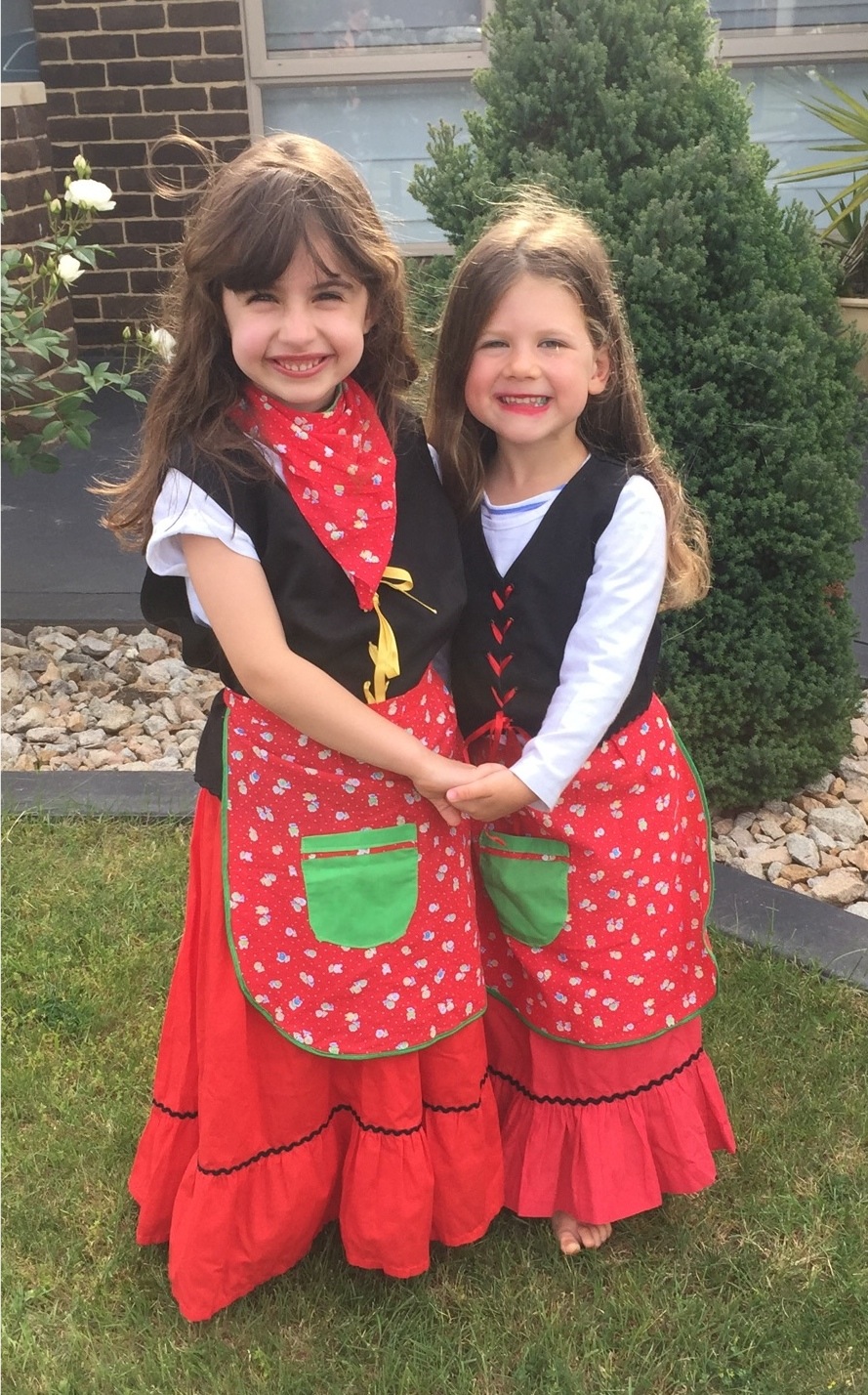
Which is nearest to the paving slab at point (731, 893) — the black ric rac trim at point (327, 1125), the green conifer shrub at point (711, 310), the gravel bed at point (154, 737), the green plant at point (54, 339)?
the gravel bed at point (154, 737)

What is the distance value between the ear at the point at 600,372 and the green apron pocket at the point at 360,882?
644 millimetres

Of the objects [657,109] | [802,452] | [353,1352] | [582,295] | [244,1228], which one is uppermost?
[657,109]

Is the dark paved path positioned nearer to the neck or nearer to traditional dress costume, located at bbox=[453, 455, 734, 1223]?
traditional dress costume, located at bbox=[453, 455, 734, 1223]

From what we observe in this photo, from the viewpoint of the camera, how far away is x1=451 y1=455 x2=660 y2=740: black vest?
5.55 feet

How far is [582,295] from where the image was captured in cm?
168

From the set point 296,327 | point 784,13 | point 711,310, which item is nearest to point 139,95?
point 784,13

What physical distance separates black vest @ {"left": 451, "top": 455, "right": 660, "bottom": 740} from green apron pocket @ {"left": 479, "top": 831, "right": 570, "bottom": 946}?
0.17 m

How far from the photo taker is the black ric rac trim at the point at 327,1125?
182cm

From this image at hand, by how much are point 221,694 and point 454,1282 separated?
995 mm

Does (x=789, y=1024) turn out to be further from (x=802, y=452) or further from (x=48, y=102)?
(x=48, y=102)

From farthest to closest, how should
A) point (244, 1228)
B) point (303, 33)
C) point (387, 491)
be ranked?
point (303, 33), point (244, 1228), point (387, 491)

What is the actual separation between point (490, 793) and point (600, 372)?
61 centimetres

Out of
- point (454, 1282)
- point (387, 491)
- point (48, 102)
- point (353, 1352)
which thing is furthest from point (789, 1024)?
point (48, 102)

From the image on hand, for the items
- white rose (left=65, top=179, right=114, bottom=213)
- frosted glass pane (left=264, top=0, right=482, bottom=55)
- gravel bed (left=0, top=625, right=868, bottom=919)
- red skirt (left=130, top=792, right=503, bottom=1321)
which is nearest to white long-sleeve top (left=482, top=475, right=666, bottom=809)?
red skirt (left=130, top=792, right=503, bottom=1321)
